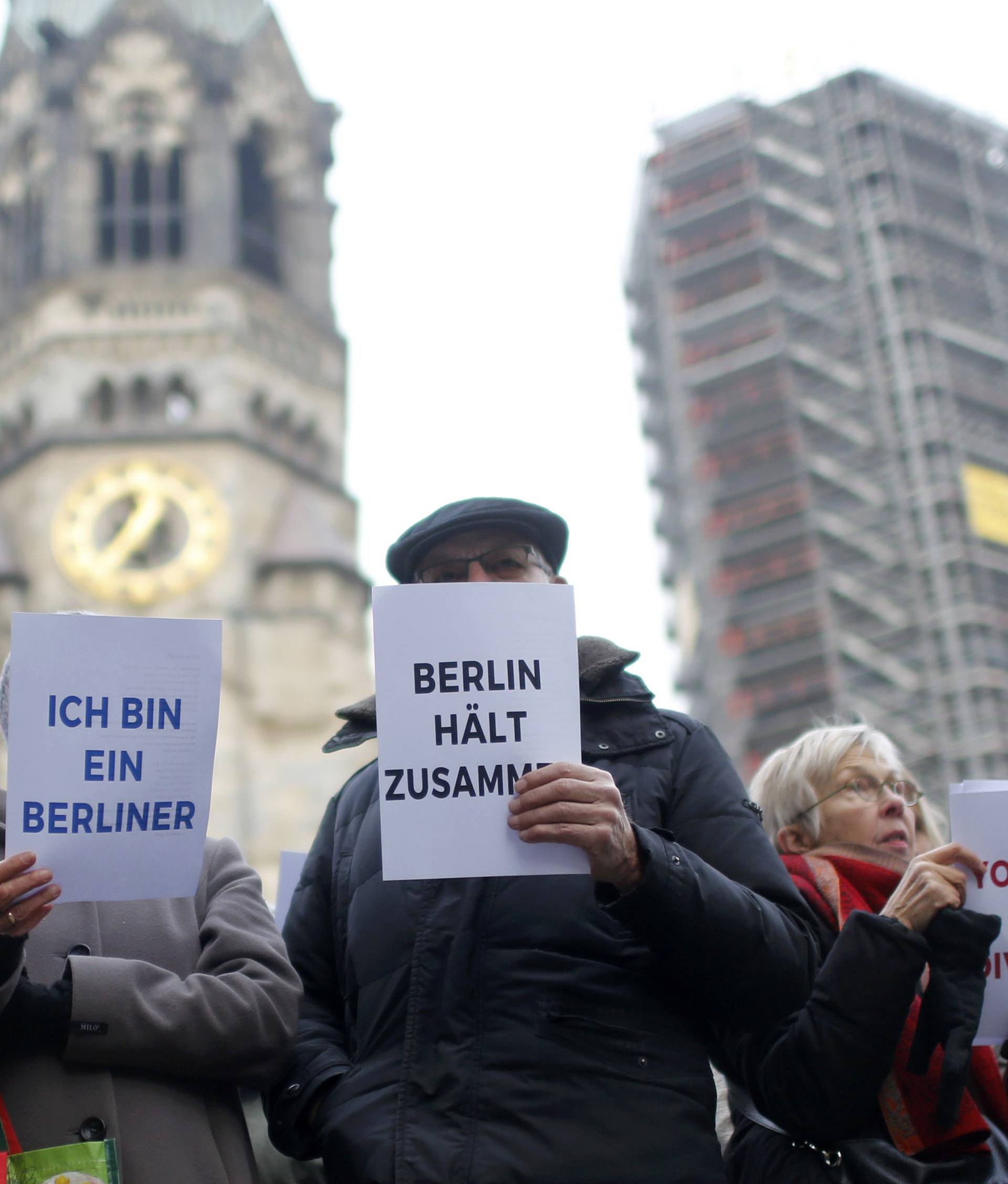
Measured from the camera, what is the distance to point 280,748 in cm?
3064

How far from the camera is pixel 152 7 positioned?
37.9m

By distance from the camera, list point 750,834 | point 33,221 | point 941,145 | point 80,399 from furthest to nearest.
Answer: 1. point 941,145
2. point 33,221
3. point 80,399
4. point 750,834

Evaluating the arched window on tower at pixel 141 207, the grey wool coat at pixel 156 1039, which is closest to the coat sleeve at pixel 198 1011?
the grey wool coat at pixel 156 1039

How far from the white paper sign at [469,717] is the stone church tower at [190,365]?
2489 centimetres

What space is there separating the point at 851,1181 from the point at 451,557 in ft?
5.04

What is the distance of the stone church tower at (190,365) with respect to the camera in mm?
31094

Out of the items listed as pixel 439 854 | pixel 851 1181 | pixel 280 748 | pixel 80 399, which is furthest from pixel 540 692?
pixel 80 399

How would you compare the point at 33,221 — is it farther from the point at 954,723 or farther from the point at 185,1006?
the point at 185,1006

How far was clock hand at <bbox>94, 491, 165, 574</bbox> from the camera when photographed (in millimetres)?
31375

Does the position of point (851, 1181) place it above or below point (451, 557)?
below

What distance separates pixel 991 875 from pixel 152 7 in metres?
37.1

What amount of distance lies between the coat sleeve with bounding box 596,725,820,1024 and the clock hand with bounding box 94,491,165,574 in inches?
1117

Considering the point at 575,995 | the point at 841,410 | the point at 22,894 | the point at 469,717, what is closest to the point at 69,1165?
the point at 22,894

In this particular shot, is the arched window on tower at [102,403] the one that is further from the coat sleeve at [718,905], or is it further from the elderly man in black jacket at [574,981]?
the coat sleeve at [718,905]
